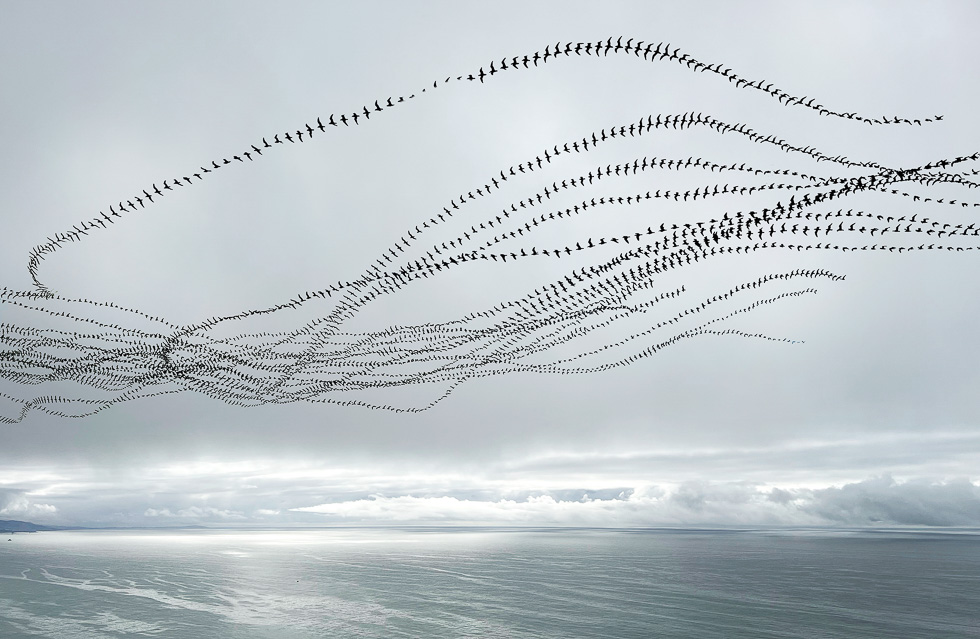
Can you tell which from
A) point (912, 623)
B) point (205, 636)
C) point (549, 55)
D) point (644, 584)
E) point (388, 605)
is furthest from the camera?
point (644, 584)

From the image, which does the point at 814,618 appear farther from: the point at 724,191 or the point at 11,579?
the point at 11,579

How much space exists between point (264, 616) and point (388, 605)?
25771mm

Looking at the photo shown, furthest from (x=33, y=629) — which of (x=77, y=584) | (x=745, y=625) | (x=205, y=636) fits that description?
(x=745, y=625)

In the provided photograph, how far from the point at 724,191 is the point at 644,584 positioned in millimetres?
172817

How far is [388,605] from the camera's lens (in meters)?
133

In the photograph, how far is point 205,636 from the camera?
97.2 m

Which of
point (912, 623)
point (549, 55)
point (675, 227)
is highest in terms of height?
point (549, 55)

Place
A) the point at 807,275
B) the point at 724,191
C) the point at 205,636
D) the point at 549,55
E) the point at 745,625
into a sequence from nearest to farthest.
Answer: the point at 549,55, the point at 724,191, the point at 807,275, the point at 205,636, the point at 745,625

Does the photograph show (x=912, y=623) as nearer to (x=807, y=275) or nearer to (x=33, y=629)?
(x=807, y=275)

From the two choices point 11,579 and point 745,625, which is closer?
point 745,625

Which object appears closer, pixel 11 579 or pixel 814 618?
pixel 814 618

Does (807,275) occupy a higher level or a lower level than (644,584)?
higher

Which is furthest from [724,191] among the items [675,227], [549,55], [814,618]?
[814,618]

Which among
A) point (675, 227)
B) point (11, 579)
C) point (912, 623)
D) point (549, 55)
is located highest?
point (549, 55)
